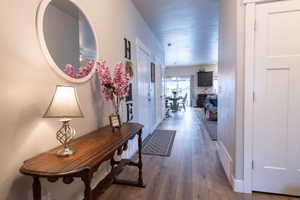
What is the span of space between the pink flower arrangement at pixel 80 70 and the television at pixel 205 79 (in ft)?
31.1

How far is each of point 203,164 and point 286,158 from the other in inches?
42.8

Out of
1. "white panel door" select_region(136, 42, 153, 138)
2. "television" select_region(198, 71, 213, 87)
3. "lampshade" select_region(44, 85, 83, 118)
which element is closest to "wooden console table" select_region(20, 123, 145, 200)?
"lampshade" select_region(44, 85, 83, 118)

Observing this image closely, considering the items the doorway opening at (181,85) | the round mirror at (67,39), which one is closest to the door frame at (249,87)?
the round mirror at (67,39)

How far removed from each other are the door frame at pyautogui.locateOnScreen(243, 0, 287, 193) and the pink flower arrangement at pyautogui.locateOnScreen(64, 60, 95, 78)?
1.64m

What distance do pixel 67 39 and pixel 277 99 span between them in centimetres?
217

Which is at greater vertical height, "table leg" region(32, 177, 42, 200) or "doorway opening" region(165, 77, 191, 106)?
"doorway opening" region(165, 77, 191, 106)

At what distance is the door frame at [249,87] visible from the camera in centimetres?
177

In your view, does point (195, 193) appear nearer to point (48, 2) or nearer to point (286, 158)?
point (286, 158)

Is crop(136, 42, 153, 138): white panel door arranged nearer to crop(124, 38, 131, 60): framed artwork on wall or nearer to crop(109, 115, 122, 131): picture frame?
crop(124, 38, 131, 60): framed artwork on wall

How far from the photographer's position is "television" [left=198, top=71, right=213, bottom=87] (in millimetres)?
10406

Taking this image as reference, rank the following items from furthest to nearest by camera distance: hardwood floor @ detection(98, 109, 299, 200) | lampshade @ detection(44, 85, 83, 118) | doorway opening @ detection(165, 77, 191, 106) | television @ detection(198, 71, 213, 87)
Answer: doorway opening @ detection(165, 77, 191, 106)
television @ detection(198, 71, 213, 87)
hardwood floor @ detection(98, 109, 299, 200)
lampshade @ detection(44, 85, 83, 118)

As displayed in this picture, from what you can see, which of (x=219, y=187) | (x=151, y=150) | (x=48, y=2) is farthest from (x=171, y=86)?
(x=48, y=2)

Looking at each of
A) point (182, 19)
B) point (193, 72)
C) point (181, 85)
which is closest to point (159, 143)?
point (182, 19)

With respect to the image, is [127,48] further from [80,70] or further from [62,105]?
[62,105]
